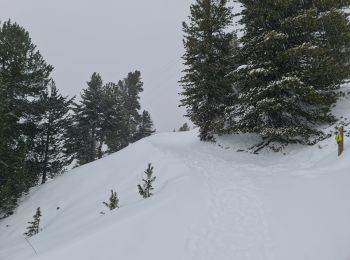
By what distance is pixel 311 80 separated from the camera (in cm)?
1897

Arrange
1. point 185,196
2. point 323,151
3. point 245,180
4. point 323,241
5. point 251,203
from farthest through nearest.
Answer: point 323,151 < point 245,180 < point 185,196 < point 251,203 < point 323,241

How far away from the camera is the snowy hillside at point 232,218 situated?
8289mm

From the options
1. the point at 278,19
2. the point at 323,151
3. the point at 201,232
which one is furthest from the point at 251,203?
the point at 278,19

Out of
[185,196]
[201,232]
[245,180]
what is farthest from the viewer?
[245,180]

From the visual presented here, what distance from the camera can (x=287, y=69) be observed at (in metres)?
19.4

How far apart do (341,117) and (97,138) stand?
29.5m

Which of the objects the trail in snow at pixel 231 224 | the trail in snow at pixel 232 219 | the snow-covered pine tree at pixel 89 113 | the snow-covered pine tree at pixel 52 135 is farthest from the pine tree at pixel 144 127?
the trail in snow at pixel 231 224

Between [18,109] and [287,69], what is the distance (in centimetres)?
2122

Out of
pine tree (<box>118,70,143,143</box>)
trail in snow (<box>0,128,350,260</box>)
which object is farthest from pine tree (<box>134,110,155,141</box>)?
trail in snow (<box>0,128,350,260</box>)

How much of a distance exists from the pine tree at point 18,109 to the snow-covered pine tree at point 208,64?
13.0m

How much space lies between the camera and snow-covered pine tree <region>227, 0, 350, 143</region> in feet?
59.3

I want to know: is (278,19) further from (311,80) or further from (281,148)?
(281,148)

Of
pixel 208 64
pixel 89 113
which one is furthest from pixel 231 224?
pixel 89 113

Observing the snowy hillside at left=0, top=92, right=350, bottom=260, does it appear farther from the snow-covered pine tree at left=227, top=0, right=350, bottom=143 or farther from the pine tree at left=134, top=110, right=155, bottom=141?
the pine tree at left=134, top=110, right=155, bottom=141
